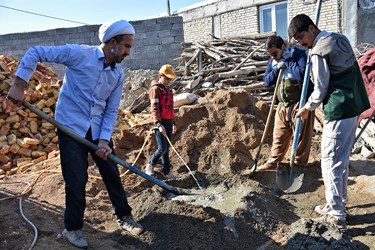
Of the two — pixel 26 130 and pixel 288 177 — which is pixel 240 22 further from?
pixel 288 177

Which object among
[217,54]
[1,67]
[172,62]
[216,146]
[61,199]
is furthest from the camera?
[172,62]

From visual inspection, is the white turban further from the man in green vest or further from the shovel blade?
the shovel blade

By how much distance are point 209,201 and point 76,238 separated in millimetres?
1686

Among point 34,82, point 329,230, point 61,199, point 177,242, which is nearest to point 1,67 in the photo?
point 34,82

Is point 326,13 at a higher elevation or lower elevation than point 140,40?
higher

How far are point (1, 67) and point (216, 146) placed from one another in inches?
191

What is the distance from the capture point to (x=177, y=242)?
11.4 feet

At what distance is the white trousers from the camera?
3.64 meters

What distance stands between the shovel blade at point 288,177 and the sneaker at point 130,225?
1.77 m

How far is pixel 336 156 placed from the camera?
371cm

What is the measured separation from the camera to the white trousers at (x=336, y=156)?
11.9ft

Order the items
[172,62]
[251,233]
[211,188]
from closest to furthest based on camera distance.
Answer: [251,233] < [211,188] < [172,62]

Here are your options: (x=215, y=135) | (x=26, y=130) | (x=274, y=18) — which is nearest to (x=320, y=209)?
(x=215, y=135)

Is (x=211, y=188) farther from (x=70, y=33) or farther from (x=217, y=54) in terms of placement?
(x=70, y=33)
